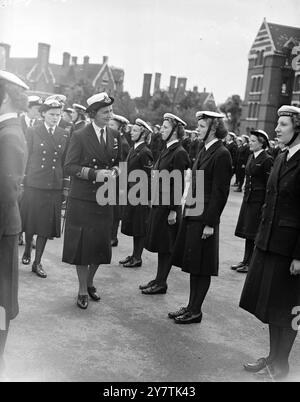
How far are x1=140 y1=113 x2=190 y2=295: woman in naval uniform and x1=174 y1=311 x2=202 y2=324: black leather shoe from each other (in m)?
0.86

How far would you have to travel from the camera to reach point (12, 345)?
3996 millimetres

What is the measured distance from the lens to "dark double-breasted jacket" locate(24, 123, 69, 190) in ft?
20.0

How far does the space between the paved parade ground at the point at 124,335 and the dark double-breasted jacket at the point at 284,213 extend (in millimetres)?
1091

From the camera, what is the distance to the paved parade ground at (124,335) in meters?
3.77

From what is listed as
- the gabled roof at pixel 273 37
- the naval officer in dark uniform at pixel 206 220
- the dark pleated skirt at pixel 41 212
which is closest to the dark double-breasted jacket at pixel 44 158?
the dark pleated skirt at pixel 41 212

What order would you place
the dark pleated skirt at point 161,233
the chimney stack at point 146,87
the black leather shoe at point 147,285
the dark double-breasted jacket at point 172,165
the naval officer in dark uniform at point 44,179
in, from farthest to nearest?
the chimney stack at point 146,87
the naval officer in dark uniform at point 44,179
the black leather shoe at point 147,285
the dark pleated skirt at point 161,233
the dark double-breasted jacket at point 172,165

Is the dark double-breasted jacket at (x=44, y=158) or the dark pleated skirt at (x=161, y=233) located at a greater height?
the dark double-breasted jacket at (x=44, y=158)

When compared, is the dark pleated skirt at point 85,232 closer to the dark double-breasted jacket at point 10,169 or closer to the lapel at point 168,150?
the lapel at point 168,150

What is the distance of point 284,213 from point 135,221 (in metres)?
3.47

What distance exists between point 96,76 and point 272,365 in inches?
1864

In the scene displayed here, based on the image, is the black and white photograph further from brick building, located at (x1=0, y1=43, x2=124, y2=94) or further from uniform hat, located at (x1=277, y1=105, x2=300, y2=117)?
brick building, located at (x1=0, y1=43, x2=124, y2=94)

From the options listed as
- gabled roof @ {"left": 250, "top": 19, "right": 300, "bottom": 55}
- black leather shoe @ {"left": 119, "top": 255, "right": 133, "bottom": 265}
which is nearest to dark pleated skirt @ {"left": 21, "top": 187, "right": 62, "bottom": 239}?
black leather shoe @ {"left": 119, "top": 255, "right": 133, "bottom": 265}

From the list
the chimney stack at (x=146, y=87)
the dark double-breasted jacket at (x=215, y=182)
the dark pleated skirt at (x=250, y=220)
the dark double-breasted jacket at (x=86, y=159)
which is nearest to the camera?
the dark double-breasted jacket at (x=215, y=182)

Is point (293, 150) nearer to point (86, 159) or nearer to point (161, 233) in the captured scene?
point (86, 159)
